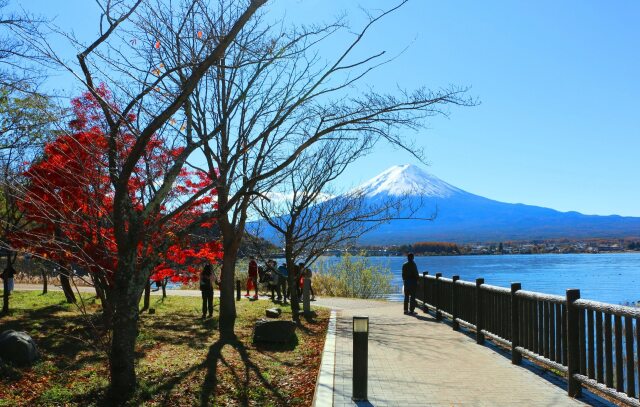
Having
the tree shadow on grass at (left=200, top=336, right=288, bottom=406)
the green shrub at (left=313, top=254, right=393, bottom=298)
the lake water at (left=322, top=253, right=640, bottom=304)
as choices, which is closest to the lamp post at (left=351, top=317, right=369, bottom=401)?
the tree shadow on grass at (left=200, top=336, right=288, bottom=406)

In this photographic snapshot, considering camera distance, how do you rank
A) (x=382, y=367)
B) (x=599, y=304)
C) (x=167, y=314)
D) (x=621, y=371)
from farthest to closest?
(x=167, y=314) < (x=382, y=367) < (x=599, y=304) < (x=621, y=371)

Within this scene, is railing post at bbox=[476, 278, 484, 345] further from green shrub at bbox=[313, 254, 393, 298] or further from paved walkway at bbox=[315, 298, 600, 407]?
green shrub at bbox=[313, 254, 393, 298]

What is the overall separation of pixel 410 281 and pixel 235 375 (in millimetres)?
10176

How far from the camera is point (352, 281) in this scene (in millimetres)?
31656

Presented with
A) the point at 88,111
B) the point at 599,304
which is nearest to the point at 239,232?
the point at 88,111

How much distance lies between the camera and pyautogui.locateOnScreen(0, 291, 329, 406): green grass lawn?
7.97m

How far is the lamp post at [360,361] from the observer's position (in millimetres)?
7664

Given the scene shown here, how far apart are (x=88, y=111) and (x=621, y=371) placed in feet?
33.8

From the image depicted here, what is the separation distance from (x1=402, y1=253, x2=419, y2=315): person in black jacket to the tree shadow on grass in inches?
299

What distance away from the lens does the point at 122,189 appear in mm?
7410

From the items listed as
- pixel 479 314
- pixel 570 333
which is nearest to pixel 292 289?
pixel 479 314

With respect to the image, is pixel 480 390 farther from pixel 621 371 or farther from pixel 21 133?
pixel 21 133

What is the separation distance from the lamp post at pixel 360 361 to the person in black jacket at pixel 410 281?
1044cm

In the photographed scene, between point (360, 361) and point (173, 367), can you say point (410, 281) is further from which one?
point (360, 361)
